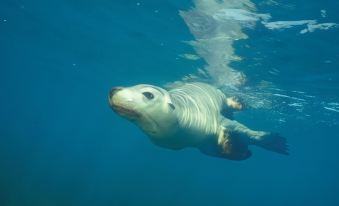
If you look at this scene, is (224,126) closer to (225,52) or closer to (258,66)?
(225,52)

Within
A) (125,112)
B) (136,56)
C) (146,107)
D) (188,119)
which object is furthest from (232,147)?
(136,56)

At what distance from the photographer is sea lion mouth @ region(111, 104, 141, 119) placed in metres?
5.22

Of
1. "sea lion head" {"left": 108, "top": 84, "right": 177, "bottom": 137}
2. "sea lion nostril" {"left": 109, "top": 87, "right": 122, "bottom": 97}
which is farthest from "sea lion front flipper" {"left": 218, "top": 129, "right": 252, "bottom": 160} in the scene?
"sea lion nostril" {"left": 109, "top": 87, "right": 122, "bottom": 97}

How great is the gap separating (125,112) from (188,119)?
2.03m

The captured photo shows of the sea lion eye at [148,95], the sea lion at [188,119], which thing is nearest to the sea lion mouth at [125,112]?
the sea lion at [188,119]

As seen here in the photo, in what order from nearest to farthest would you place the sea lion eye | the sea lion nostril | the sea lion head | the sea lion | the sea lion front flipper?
the sea lion nostril, the sea lion head, the sea lion, the sea lion eye, the sea lion front flipper

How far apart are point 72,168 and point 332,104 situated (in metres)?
33.1

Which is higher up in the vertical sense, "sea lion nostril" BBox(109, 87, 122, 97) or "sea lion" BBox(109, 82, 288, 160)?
"sea lion nostril" BBox(109, 87, 122, 97)

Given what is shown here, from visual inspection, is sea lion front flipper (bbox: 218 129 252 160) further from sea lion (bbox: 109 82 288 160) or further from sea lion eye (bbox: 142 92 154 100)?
sea lion eye (bbox: 142 92 154 100)

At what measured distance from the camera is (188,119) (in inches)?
280

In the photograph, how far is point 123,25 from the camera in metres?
19.3

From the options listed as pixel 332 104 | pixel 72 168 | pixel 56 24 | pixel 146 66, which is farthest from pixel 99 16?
pixel 72 168

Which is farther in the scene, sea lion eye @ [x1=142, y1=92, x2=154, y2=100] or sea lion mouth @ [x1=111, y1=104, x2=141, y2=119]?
sea lion eye @ [x1=142, y1=92, x2=154, y2=100]

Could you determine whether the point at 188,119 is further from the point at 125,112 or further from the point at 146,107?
the point at 125,112
